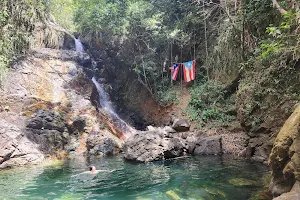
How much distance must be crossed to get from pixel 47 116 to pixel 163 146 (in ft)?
20.0

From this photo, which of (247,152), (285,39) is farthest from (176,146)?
(285,39)

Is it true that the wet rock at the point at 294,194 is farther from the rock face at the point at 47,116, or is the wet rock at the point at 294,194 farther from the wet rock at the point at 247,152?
the rock face at the point at 47,116

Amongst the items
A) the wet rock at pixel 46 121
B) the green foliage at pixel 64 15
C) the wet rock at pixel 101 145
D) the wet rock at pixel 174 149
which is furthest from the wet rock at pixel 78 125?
the green foliage at pixel 64 15

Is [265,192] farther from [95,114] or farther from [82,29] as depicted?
[82,29]

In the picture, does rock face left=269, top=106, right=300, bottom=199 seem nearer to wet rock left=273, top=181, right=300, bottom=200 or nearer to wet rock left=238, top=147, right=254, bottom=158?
wet rock left=273, top=181, right=300, bottom=200

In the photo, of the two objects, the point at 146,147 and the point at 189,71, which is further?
the point at 189,71

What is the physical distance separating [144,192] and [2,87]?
418 inches

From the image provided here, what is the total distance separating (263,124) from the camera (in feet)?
30.1

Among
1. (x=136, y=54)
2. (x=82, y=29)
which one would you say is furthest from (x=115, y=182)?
(x=82, y=29)

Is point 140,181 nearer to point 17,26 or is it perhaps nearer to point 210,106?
point 210,106

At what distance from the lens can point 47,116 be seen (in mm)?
12453

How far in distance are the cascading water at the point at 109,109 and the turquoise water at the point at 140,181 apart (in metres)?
5.06

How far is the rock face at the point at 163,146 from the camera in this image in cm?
1037

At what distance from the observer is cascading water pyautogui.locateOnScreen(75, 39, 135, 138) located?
1537cm
